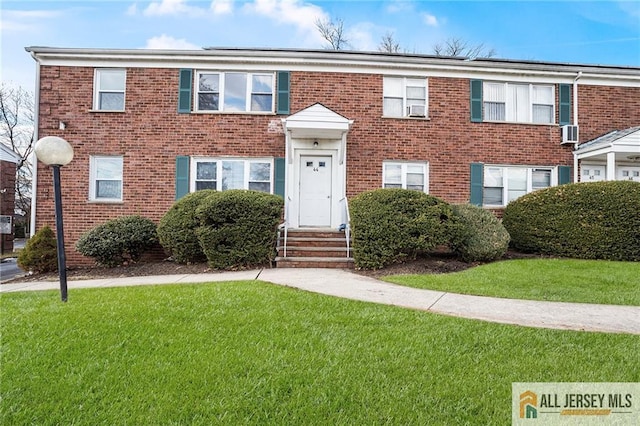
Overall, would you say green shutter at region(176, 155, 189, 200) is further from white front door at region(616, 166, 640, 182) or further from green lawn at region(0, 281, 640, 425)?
white front door at region(616, 166, 640, 182)

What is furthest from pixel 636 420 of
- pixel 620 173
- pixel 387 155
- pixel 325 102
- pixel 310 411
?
pixel 620 173

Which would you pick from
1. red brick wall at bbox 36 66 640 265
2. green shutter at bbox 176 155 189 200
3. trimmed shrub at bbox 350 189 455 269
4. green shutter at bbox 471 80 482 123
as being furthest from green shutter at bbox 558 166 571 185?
green shutter at bbox 176 155 189 200

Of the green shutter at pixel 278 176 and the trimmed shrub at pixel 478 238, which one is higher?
the green shutter at pixel 278 176

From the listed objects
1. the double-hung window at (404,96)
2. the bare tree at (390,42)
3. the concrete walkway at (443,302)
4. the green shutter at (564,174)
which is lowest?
the concrete walkway at (443,302)

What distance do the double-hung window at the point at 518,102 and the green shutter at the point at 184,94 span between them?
Answer: 346 inches

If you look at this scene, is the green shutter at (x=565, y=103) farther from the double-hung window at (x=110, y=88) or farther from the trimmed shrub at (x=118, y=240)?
the double-hung window at (x=110, y=88)

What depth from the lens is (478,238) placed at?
8289 millimetres

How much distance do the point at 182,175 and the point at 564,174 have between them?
1140 centimetres

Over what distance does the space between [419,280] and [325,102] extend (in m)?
6.29

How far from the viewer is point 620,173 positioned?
11.1m

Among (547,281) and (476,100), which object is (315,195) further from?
(547,281)

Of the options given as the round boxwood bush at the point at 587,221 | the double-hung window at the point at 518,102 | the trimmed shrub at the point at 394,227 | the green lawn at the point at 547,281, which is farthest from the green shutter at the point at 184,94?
the round boxwood bush at the point at 587,221

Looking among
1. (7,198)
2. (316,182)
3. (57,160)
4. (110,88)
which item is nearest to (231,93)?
(110,88)

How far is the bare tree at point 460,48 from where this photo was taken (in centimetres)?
2392
